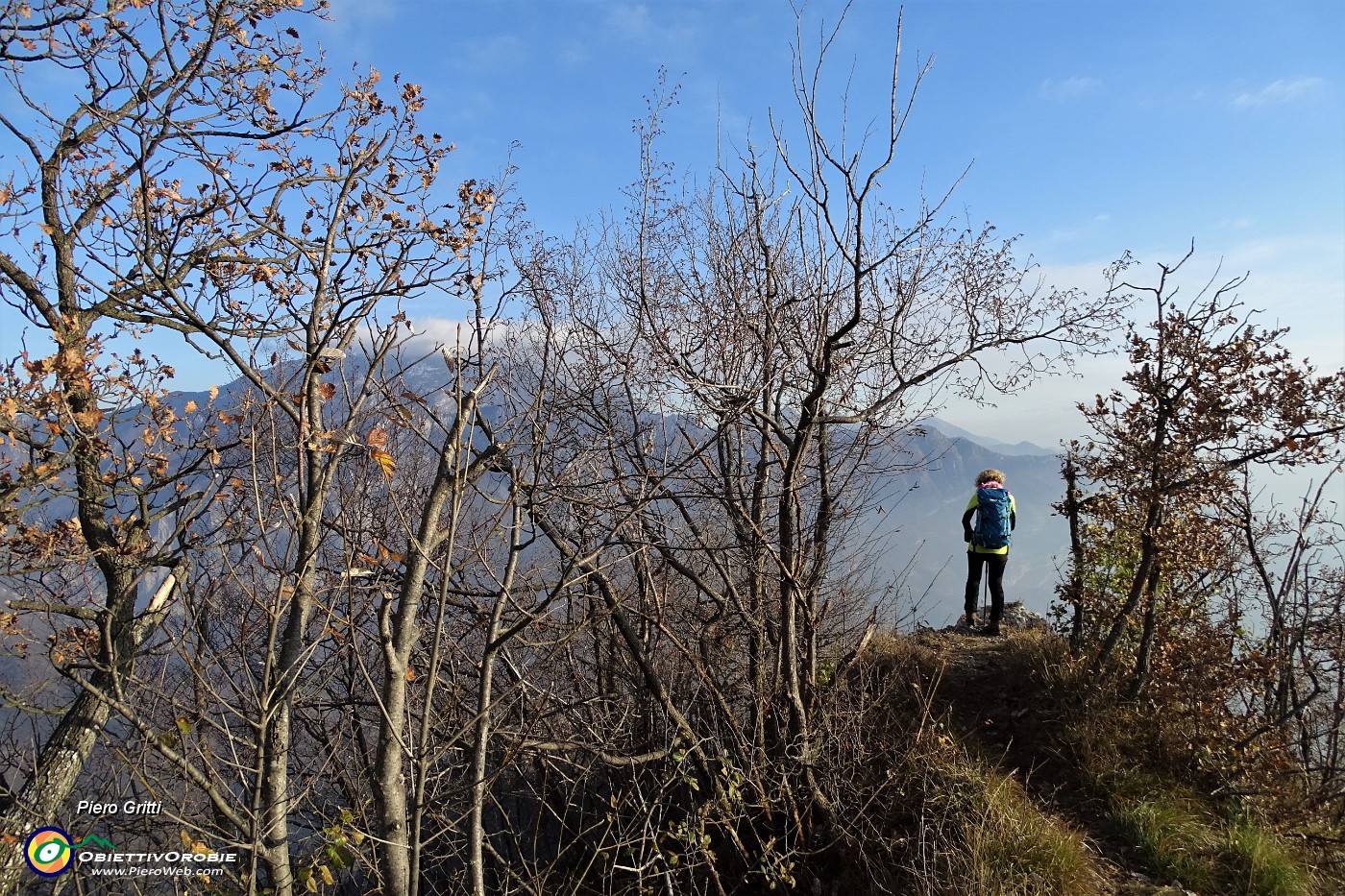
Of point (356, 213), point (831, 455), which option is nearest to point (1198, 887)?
point (831, 455)

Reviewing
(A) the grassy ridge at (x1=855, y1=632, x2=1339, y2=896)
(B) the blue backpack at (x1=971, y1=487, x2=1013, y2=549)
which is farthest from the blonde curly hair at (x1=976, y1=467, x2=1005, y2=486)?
(A) the grassy ridge at (x1=855, y1=632, x2=1339, y2=896)

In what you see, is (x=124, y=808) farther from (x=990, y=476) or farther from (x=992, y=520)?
(x=990, y=476)

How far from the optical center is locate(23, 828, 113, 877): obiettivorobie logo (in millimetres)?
4930

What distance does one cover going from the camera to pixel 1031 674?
6852 millimetres

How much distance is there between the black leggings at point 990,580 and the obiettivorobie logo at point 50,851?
7.79m

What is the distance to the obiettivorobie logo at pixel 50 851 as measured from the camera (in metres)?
4.93

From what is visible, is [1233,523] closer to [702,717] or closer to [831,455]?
[831,455]

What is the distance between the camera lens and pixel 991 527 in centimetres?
793

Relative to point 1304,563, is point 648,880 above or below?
below

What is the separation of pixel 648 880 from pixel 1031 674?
12.4 feet

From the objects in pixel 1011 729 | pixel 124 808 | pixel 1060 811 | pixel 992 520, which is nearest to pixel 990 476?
pixel 992 520

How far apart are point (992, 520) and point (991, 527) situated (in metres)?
0.08

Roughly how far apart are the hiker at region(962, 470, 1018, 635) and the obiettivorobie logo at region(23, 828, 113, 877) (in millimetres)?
7725

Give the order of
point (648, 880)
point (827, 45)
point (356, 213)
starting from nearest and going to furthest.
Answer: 1. point (827, 45)
2. point (356, 213)
3. point (648, 880)
